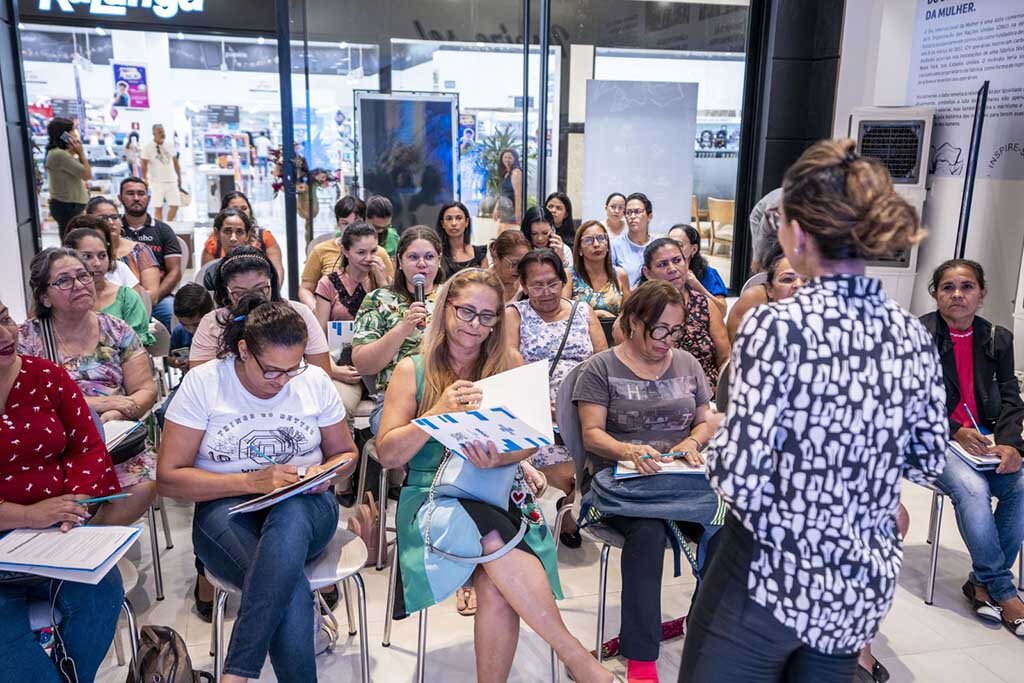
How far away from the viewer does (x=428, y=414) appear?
2213mm

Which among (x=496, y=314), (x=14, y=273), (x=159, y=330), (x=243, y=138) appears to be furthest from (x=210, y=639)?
(x=243, y=138)

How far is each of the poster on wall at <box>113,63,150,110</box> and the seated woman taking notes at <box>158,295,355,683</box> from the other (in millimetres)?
10431

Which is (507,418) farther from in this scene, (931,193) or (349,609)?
(931,193)

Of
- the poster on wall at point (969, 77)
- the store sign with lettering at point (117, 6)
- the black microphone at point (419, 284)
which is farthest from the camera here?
the store sign with lettering at point (117, 6)

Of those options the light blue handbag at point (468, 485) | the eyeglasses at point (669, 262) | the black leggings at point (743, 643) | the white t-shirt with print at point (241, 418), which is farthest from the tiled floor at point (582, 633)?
the eyeglasses at point (669, 262)

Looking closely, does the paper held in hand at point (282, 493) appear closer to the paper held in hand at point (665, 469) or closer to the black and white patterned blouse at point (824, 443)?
the paper held in hand at point (665, 469)

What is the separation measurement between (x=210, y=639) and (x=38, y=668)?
81 centimetres

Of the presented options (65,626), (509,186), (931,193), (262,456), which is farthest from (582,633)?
(509,186)

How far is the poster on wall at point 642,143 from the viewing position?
7840mm

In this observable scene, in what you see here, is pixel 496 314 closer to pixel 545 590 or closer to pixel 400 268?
pixel 545 590

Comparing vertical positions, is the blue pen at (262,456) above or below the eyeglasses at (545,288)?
below

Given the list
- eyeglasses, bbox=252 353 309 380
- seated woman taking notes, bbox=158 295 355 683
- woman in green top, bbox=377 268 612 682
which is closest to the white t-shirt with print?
seated woman taking notes, bbox=158 295 355 683

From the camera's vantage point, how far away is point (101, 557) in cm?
201

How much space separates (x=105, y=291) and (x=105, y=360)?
35.0 inches
